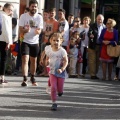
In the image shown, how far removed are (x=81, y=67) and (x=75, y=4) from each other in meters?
14.8

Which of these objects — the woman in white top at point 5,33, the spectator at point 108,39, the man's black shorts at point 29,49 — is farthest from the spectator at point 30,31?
the spectator at point 108,39

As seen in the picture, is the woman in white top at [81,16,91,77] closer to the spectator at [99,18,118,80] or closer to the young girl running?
the spectator at [99,18,118,80]

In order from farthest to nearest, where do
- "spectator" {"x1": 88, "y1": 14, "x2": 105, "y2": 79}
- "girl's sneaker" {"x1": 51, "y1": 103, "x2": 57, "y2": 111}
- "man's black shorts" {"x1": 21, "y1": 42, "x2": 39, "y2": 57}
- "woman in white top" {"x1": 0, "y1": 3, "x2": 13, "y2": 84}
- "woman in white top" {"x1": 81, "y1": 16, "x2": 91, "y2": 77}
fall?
"woman in white top" {"x1": 81, "y1": 16, "x2": 91, "y2": 77} < "spectator" {"x1": 88, "y1": 14, "x2": 105, "y2": 79} < "woman in white top" {"x1": 0, "y1": 3, "x2": 13, "y2": 84} < "man's black shorts" {"x1": 21, "y1": 42, "x2": 39, "y2": 57} < "girl's sneaker" {"x1": 51, "y1": 103, "x2": 57, "y2": 111}

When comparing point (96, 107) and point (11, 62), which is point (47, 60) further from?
point (11, 62)

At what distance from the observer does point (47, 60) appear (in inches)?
412

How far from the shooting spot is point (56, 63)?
10.3 metres

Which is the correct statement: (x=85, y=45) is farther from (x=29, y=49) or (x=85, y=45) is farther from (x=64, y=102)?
(x=64, y=102)

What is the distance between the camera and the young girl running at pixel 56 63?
1020 cm

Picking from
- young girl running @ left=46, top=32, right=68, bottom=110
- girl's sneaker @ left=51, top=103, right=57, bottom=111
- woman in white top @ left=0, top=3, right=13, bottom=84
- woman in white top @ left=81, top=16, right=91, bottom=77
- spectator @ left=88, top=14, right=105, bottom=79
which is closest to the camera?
girl's sneaker @ left=51, top=103, right=57, bottom=111

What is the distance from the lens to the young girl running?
33.4 feet

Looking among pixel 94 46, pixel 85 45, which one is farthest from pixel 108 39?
pixel 85 45

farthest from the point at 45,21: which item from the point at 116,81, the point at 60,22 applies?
the point at 116,81

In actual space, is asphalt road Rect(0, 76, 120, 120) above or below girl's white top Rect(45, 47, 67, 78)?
below

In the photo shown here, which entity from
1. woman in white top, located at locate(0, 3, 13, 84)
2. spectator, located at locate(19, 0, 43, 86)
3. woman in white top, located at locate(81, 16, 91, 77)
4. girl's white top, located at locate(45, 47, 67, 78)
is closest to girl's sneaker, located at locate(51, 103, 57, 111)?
girl's white top, located at locate(45, 47, 67, 78)
